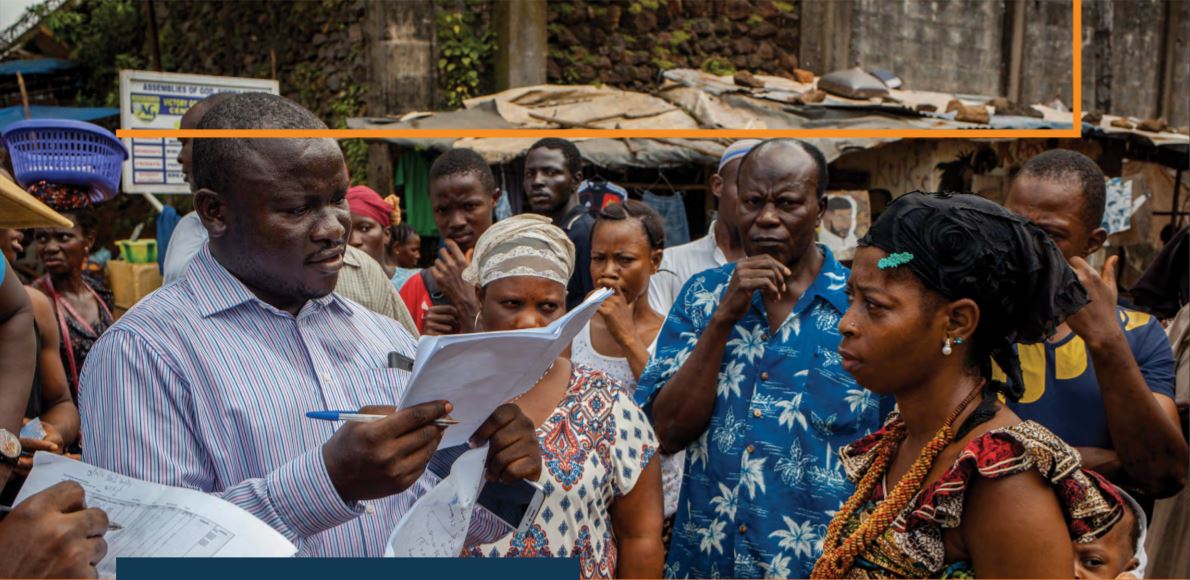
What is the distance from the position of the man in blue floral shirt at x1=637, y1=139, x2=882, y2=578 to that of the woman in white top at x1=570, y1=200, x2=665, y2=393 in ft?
1.30

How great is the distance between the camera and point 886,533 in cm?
156

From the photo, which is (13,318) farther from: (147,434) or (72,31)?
(72,31)

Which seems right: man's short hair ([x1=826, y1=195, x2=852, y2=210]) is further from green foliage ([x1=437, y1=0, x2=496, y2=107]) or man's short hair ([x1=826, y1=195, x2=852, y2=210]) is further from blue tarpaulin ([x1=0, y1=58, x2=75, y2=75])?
blue tarpaulin ([x1=0, y1=58, x2=75, y2=75])

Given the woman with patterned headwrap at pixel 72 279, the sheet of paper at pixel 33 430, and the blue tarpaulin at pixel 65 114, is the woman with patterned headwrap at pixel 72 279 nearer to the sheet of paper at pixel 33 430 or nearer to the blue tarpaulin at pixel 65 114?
the sheet of paper at pixel 33 430

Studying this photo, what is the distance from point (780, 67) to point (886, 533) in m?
2.80

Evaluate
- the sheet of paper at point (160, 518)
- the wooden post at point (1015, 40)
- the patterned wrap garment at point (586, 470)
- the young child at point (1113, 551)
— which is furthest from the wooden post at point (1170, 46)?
the sheet of paper at point (160, 518)

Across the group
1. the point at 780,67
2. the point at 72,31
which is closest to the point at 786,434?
the point at 780,67

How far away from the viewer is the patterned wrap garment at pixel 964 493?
1.44 m

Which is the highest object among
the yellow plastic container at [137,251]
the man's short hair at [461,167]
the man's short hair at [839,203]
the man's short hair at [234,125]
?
the man's short hair at [234,125]

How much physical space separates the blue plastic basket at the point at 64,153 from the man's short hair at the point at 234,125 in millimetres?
2234

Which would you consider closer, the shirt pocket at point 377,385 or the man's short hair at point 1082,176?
the shirt pocket at point 377,385

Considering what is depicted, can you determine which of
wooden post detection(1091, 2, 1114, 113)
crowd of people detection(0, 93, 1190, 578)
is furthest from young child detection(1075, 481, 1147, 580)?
wooden post detection(1091, 2, 1114, 113)

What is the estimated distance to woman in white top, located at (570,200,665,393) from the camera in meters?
2.91

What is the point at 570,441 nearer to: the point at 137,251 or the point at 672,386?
the point at 672,386
